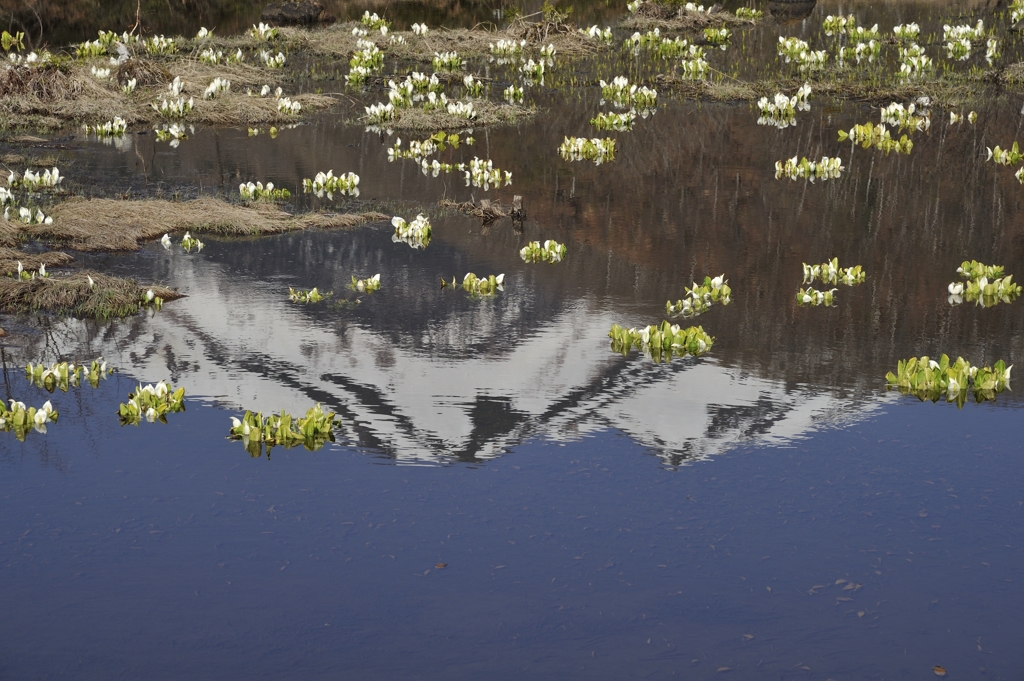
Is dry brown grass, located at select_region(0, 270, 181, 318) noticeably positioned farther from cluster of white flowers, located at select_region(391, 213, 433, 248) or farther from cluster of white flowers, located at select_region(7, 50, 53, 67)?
cluster of white flowers, located at select_region(7, 50, 53, 67)

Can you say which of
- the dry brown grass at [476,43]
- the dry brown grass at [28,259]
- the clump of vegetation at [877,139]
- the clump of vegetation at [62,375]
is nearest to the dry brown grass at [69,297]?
the dry brown grass at [28,259]

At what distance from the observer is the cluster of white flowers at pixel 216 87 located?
63.2 feet

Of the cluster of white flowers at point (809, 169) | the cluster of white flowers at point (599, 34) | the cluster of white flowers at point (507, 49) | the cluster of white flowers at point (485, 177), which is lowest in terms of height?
the cluster of white flowers at point (485, 177)

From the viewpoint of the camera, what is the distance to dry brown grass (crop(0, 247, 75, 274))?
9.60 m

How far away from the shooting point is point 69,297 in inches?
350

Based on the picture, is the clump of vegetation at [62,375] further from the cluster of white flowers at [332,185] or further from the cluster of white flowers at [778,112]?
the cluster of white flowers at [778,112]

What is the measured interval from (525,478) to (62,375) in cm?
327

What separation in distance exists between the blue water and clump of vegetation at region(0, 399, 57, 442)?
81 mm

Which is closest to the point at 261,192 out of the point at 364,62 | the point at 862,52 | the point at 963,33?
the point at 364,62

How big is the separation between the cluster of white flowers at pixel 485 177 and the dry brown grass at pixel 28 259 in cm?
518

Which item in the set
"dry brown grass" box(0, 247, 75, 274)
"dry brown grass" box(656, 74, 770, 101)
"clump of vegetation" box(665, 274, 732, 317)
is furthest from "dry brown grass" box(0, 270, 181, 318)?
"dry brown grass" box(656, 74, 770, 101)

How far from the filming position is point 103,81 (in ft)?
64.7

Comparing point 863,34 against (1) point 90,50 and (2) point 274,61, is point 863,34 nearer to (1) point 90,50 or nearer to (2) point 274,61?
(2) point 274,61

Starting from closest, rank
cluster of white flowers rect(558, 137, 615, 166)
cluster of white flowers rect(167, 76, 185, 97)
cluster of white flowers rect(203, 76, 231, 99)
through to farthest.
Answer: cluster of white flowers rect(558, 137, 615, 166)
cluster of white flowers rect(167, 76, 185, 97)
cluster of white flowers rect(203, 76, 231, 99)
